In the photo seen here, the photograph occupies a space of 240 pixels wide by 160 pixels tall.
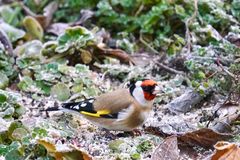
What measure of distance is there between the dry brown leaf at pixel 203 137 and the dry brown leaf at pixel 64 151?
0.53 m

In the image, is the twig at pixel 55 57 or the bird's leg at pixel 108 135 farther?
the twig at pixel 55 57

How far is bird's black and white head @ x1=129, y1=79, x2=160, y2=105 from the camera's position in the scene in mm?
3635

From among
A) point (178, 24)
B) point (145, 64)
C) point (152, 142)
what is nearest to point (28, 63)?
point (145, 64)

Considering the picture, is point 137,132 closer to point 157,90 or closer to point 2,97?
point 157,90

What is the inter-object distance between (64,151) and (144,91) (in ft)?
2.26

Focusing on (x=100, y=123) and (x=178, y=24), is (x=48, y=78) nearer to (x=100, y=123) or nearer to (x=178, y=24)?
(x=100, y=123)

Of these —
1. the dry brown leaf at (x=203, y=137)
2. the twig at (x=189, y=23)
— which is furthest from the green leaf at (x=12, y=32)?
the dry brown leaf at (x=203, y=137)

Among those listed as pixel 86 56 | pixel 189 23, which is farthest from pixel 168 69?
pixel 86 56

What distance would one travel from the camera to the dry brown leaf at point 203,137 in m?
3.41

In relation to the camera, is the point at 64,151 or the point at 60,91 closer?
the point at 64,151

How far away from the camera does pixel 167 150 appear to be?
3.22 metres

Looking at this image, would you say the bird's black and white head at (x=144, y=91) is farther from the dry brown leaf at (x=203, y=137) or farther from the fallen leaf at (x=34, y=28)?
the fallen leaf at (x=34, y=28)

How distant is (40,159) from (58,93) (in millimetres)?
991

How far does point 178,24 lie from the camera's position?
5004 millimetres
